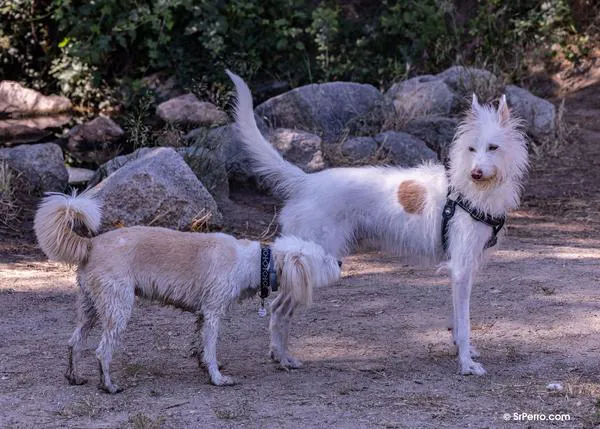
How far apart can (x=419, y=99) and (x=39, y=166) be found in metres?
4.62

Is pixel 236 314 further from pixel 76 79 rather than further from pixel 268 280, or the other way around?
pixel 76 79

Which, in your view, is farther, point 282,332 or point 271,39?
point 271,39

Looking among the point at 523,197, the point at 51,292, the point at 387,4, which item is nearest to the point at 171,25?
the point at 387,4

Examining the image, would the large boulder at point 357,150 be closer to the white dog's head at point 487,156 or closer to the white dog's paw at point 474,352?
the white dog's head at point 487,156

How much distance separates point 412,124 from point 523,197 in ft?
5.57

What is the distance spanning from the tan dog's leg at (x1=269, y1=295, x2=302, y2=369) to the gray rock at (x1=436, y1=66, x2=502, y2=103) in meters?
6.55

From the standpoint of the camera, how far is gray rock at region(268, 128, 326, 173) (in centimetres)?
966

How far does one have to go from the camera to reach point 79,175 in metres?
10.1

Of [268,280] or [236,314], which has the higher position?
[268,280]

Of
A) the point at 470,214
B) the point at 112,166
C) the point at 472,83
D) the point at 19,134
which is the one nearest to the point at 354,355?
the point at 470,214

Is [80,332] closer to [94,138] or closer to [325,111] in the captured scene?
[325,111]

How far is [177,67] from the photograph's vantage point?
46.2ft

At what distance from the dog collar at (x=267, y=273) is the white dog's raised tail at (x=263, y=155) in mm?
941

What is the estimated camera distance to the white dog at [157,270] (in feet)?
16.2
